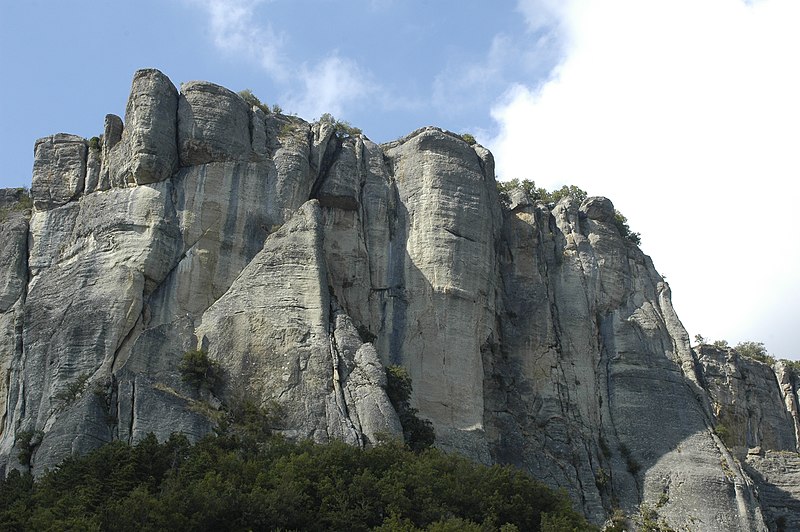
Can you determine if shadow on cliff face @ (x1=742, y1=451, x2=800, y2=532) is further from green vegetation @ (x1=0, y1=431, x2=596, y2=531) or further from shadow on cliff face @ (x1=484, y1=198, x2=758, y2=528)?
green vegetation @ (x1=0, y1=431, x2=596, y2=531)

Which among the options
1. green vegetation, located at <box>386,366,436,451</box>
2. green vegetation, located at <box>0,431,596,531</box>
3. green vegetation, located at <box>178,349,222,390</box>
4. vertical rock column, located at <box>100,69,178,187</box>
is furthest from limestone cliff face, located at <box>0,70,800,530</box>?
green vegetation, located at <box>0,431,596,531</box>

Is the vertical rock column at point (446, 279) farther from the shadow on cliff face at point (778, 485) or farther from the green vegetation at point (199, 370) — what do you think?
the shadow on cliff face at point (778, 485)

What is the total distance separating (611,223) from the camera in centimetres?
6175

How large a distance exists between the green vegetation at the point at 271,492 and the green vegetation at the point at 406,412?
Answer: 2.67m

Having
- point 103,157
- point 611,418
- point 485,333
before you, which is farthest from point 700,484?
point 103,157

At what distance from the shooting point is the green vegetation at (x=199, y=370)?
4531 cm

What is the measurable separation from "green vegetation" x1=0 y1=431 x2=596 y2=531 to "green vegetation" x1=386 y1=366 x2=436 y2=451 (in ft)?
→ 8.76

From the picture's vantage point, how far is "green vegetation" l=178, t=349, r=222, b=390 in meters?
45.3

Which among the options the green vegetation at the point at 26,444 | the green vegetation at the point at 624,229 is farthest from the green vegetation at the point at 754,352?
the green vegetation at the point at 26,444

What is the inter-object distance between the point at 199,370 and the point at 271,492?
7.53m

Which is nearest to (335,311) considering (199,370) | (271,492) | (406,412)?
(406,412)

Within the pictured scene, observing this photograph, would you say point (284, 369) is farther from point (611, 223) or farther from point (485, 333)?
point (611, 223)

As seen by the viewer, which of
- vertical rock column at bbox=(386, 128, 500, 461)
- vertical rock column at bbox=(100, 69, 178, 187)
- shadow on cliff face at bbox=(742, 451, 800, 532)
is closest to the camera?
vertical rock column at bbox=(386, 128, 500, 461)

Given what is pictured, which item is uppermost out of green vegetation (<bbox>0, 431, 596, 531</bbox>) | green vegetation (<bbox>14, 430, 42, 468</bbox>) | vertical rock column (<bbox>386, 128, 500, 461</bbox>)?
vertical rock column (<bbox>386, 128, 500, 461</bbox>)
